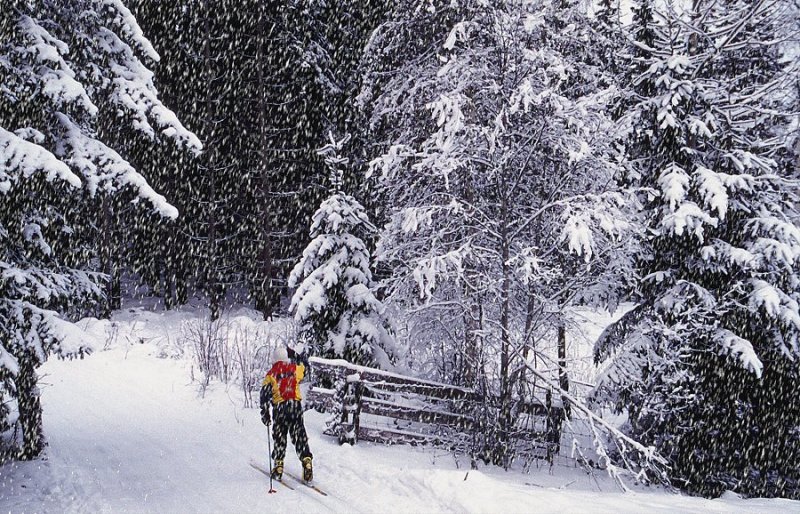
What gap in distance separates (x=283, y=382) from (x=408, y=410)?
4.05 m

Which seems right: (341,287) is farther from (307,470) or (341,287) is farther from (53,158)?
(53,158)

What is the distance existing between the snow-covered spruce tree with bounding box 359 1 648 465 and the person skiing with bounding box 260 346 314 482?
266 cm

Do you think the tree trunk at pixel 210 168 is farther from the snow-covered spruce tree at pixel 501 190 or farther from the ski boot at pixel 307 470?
the ski boot at pixel 307 470

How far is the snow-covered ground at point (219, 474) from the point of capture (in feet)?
24.3

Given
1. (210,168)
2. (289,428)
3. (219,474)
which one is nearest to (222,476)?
(219,474)

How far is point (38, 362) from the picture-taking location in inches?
323

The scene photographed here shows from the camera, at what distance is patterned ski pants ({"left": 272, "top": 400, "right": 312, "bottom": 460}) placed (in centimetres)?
850

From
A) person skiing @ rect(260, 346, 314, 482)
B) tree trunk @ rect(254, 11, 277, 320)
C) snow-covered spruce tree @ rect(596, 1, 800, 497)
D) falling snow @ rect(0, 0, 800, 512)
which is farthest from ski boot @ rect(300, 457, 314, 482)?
tree trunk @ rect(254, 11, 277, 320)

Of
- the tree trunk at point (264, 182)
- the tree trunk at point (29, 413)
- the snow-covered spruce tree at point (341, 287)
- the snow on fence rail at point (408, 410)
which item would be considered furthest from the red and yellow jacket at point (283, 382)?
the tree trunk at point (264, 182)

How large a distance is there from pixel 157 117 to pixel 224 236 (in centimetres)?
1637

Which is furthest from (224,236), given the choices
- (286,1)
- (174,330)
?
(286,1)

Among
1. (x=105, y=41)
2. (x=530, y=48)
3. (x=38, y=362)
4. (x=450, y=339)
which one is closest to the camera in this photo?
(x=38, y=362)

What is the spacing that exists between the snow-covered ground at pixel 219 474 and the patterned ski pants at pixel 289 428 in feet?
1.79

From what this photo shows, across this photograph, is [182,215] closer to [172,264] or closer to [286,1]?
[172,264]
